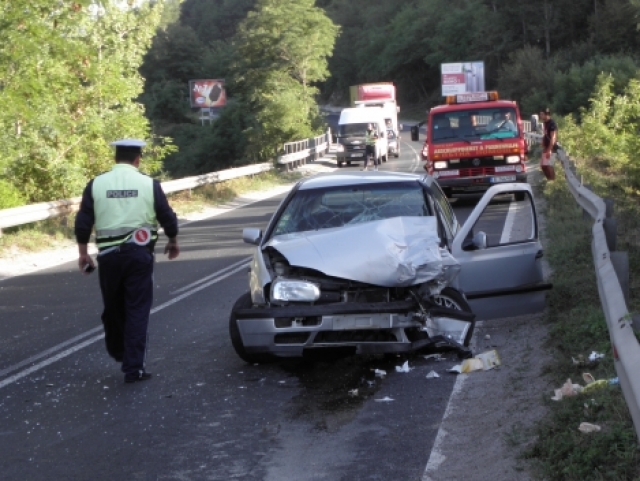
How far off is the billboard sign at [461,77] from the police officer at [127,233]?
58.2 m

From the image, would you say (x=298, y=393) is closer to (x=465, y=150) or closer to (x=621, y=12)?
(x=465, y=150)

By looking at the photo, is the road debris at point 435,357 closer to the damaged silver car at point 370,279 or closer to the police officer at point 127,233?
the damaged silver car at point 370,279

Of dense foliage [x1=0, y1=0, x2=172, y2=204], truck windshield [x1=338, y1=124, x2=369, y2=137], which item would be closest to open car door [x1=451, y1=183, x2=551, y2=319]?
dense foliage [x1=0, y1=0, x2=172, y2=204]

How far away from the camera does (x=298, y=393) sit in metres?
7.20

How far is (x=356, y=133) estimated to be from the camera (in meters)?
43.9

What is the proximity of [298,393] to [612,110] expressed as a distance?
30.8 meters

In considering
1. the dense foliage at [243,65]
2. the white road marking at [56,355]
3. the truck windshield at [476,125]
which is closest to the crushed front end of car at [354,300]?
the white road marking at [56,355]

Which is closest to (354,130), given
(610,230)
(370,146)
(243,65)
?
(370,146)

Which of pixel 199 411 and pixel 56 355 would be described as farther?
pixel 56 355

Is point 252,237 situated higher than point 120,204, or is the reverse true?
point 120,204

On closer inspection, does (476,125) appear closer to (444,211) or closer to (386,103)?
(444,211)

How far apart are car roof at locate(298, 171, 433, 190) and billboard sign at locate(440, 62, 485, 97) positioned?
5597 centimetres

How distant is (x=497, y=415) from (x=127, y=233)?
3054mm

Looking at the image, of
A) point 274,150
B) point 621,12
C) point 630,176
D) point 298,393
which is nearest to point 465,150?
point 630,176
